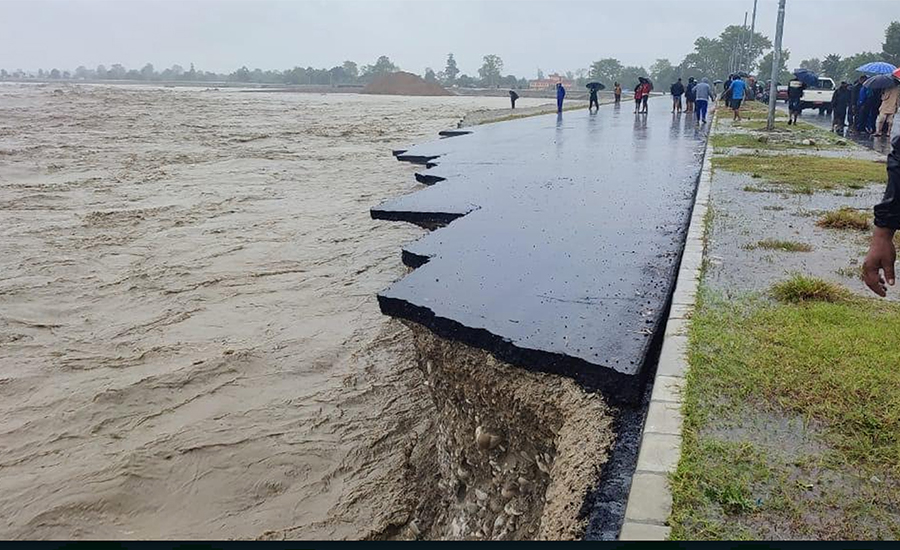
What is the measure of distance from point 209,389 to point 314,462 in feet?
4.77

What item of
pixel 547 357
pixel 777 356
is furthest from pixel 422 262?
pixel 777 356

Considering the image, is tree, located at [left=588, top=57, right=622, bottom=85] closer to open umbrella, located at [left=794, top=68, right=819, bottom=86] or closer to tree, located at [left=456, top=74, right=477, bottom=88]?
tree, located at [left=456, top=74, right=477, bottom=88]

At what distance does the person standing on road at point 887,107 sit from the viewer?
16217mm

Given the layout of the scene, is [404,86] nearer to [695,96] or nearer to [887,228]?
[695,96]

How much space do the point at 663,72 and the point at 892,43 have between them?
178 ft

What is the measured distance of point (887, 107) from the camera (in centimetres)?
1680

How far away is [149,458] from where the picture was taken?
16.4ft

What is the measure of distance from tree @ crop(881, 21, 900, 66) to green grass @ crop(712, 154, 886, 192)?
197ft

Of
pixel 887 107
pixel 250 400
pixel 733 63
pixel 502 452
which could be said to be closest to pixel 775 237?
pixel 502 452

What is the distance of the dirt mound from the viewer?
288ft

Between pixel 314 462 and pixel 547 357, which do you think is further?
pixel 314 462

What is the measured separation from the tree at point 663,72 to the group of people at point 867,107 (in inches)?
3187

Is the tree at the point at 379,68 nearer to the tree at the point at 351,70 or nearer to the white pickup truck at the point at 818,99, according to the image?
the tree at the point at 351,70

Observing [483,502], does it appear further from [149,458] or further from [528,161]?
[528,161]
